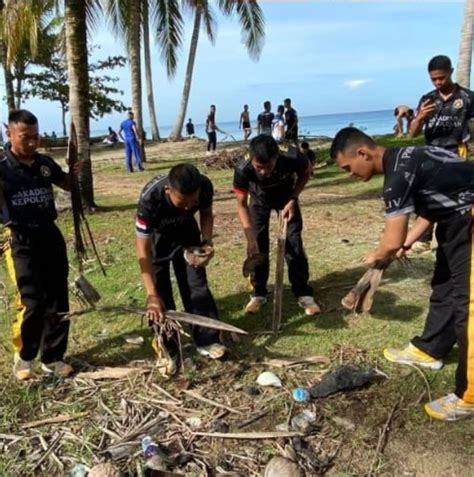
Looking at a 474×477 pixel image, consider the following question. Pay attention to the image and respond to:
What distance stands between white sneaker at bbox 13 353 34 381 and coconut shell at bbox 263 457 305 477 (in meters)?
1.88

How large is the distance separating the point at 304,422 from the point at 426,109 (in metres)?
3.28

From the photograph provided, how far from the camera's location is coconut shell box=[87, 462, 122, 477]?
2.79m

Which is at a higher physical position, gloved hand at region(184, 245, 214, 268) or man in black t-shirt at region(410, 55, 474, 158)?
man in black t-shirt at region(410, 55, 474, 158)

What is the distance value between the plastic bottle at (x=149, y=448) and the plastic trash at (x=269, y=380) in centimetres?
86

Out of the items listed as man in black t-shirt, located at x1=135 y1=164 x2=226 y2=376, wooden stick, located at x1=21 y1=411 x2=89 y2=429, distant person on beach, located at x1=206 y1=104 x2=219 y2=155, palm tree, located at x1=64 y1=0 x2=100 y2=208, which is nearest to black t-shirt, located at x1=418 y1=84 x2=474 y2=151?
man in black t-shirt, located at x1=135 y1=164 x2=226 y2=376

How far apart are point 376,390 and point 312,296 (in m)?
1.38

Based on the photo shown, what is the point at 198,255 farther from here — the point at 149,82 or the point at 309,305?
the point at 149,82

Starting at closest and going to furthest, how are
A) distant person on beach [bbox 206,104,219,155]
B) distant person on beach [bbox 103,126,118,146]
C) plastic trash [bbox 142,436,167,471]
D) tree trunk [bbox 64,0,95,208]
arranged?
1. plastic trash [bbox 142,436,167,471]
2. tree trunk [bbox 64,0,95,208]
3. distant person on beach [bbox 206,104,219,155]
4. distant person on beach [bbox 103,126,118,146]

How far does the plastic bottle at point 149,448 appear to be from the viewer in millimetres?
2947

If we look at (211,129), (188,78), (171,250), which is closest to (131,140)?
(211,129)

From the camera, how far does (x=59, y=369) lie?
388 cm

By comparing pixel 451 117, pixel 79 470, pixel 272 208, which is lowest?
pixel 79 470

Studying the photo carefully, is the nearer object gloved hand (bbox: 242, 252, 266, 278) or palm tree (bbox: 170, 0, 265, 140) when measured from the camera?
gloved hand (bbox: 242, 252, 266, 278)

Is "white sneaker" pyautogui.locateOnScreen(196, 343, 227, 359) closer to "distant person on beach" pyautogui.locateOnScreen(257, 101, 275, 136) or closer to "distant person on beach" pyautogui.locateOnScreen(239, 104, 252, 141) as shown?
"distant person on beach" pyautogui.locateOnScreen(257, 101, 275, 136)
